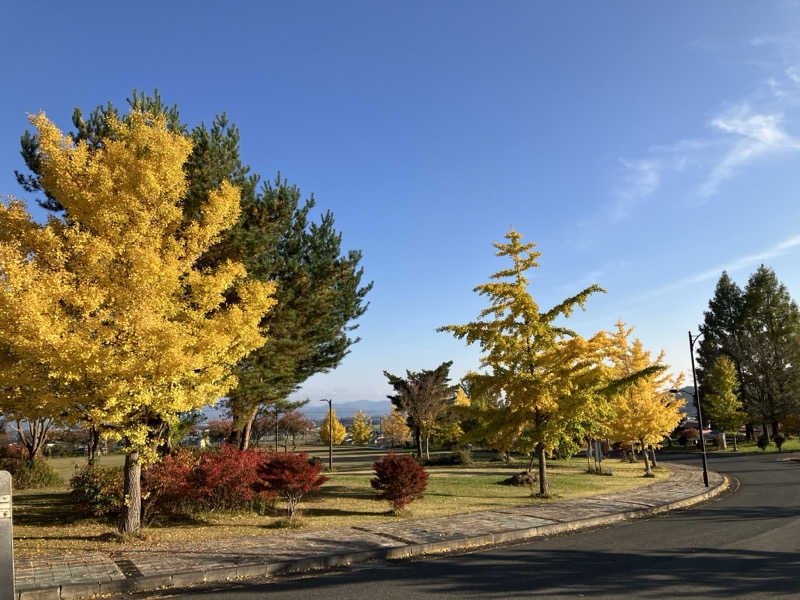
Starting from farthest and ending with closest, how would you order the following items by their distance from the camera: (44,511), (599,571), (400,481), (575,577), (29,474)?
(29,474)
(44,511)
(400,481)
(599,571)
(575,577)

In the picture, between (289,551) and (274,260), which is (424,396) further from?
(289,551)

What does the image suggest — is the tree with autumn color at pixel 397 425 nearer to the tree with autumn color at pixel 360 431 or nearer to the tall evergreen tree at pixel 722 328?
the tree with autumn color at pixel 360 431

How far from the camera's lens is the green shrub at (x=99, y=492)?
1316cm

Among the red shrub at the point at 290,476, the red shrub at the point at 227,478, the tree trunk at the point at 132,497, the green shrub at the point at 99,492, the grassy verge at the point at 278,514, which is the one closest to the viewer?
the grassy verge at the point at 278,514

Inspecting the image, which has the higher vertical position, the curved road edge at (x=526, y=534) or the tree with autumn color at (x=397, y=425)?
the curved road edge at (x=526, y=534)

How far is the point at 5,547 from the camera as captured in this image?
258 inches

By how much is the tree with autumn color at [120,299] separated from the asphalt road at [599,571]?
4177 mm

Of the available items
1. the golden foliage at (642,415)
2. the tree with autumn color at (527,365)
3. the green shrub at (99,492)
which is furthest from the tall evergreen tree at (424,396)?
the green shrub at (99,492)

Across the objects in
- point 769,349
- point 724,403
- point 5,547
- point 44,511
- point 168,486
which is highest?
point 769,349

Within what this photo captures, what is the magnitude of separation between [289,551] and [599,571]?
19.3 feet

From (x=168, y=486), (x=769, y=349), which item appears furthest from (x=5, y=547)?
(x=769, y=349)

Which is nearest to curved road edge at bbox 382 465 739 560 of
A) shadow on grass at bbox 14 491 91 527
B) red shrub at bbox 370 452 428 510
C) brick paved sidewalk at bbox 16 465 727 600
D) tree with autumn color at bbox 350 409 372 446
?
brick paved sidewalk at bbox 16 465 727 600

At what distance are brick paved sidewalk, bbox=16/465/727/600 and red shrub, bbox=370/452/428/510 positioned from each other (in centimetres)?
99

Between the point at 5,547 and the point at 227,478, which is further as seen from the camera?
the point at 227,478
